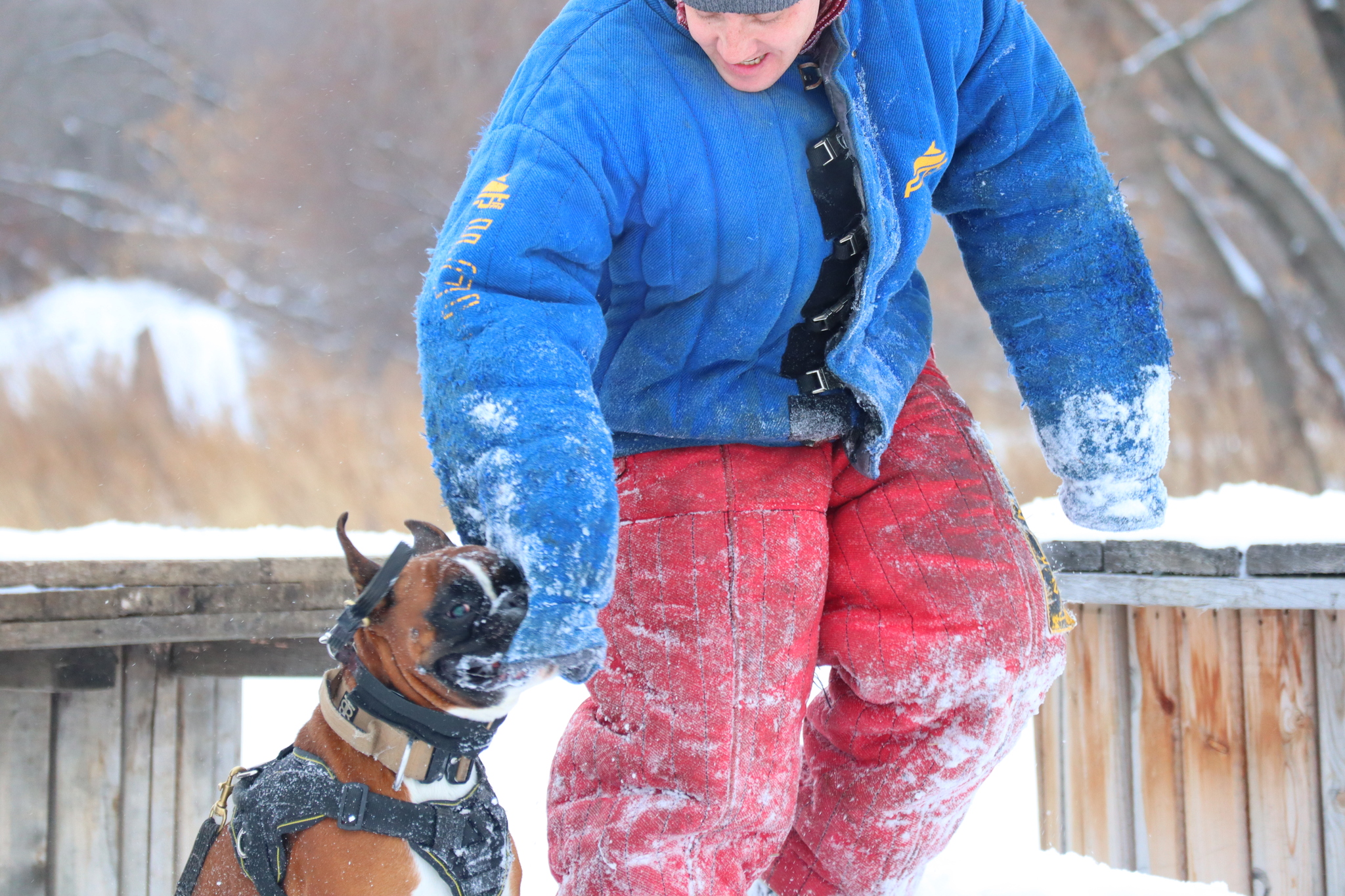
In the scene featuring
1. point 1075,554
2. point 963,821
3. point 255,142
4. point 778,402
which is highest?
point 255,142

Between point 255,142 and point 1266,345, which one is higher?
point 255,142

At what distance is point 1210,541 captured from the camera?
246 cm

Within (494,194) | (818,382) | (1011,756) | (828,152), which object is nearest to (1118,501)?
(818,382)

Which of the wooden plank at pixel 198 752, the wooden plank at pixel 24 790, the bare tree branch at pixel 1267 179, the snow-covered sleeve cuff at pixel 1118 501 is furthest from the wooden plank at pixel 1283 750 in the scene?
the bare tree branch at pixel 1267 179

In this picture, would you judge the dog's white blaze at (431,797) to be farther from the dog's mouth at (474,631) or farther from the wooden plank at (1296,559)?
the wooden plank at (1296,559)

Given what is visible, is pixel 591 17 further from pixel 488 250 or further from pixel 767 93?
pixel 488 250

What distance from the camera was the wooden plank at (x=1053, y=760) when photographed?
2.91 meters

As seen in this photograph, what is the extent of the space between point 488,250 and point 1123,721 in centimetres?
222

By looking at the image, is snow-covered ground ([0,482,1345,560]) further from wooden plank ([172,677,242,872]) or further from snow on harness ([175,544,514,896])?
snow on harness ([175,544,514,896])

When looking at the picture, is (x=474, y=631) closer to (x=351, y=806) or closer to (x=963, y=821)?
(x=351, y=806)

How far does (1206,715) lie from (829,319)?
1697 millimetres

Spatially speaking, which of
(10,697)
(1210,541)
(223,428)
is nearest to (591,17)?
(1210,541)

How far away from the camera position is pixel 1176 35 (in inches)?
375

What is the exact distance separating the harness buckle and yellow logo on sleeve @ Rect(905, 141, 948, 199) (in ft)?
3.87
